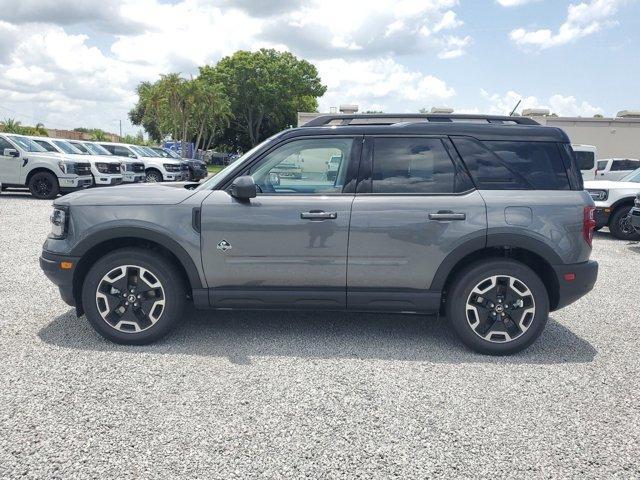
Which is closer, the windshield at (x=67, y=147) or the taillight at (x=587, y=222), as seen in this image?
the taillight at (x=587, y=222)

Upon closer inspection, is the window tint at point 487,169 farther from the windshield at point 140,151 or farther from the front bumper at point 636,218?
the windshield at point 140,151

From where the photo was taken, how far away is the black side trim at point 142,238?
4.03 m

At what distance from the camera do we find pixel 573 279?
4027 mm

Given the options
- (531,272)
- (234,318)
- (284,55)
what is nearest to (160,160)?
(234,318)

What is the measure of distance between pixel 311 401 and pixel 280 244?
4.08 ft

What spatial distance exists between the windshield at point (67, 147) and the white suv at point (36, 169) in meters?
1.25

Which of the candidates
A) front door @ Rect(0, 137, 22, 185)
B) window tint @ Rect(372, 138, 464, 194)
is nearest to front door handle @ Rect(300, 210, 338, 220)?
window tint @ Rect(372, 138, 464, 194)

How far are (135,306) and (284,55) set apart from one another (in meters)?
53.1

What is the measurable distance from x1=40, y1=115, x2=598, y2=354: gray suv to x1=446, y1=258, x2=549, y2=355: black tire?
0.04 ft

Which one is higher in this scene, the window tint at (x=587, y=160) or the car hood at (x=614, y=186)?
the window tint at (x=587, y=160)

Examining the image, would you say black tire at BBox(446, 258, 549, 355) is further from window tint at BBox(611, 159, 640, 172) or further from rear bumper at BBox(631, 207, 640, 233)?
window tint at BBox(611, 159, 640, 172)

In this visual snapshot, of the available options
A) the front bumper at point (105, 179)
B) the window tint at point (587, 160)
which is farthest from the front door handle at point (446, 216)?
the window tint at point (587, 160)

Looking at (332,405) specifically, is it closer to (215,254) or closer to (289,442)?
(289,442)

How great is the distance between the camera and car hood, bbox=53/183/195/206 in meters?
4.09
